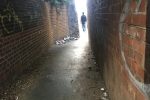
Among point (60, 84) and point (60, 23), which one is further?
point (60, 23)

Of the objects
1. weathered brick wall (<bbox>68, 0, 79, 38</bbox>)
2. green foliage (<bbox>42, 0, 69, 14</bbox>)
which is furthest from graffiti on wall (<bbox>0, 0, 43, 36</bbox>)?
weathered brick wall (<bbox>68, 0, 79, 38</bbox>)

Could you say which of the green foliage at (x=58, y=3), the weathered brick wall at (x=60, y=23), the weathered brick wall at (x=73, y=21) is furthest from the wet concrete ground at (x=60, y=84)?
the weathered brick wall at (x=73, y=21)

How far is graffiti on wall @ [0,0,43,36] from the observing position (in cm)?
376

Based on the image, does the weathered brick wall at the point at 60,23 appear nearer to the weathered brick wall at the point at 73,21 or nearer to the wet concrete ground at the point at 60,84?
the weathered brick wall at the point at 73,21

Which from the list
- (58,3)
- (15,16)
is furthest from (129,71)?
(58,3)

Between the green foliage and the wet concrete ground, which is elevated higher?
the green foliage

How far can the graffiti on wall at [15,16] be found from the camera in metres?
3.76

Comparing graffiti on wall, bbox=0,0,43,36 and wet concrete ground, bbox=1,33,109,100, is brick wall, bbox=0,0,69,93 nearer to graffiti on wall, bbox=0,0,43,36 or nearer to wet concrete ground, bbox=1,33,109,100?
graffiti on wall, bbox=0,0,43,36

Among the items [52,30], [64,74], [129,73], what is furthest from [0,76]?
[52,30]

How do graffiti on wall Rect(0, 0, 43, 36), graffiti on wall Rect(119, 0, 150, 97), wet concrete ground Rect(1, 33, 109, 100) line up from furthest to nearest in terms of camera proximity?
1. graffiti on wall Rect(0, 0, 43, 36)
2. wet concrete ground Rect(1, 33, 109, 100)
3. graffiti on wall Rect(119, 0, 150, 97)

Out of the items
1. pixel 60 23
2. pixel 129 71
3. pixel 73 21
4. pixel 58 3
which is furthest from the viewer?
pixel 73 21

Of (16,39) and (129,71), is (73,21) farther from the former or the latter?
(129,71)

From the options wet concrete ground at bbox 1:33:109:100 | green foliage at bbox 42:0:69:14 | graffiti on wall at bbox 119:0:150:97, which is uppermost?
green foliage at bbox 42:0:69:14

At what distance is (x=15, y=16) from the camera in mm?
4402
